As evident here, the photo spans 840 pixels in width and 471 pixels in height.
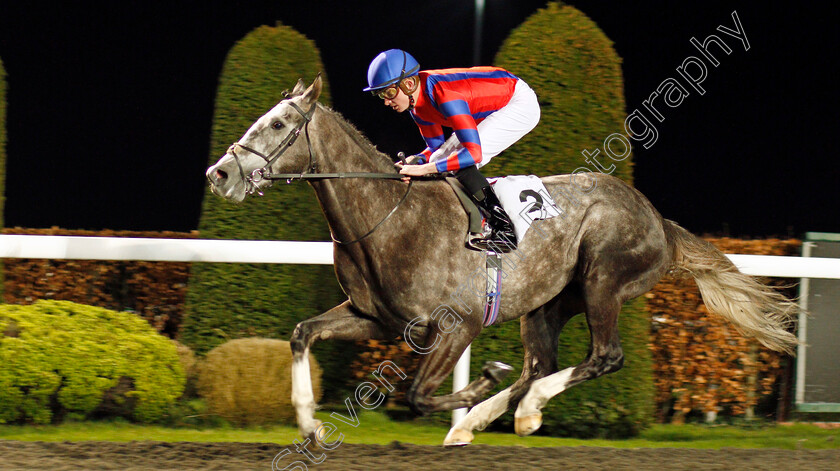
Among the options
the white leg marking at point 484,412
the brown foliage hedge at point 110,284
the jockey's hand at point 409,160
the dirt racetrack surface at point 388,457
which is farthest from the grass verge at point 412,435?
the jockey's hand at point 409,160

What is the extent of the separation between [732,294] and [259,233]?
2.75 meters

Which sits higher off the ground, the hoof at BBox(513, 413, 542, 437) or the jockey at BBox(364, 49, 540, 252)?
the jockey at BBox(364, 49, 540, 252)

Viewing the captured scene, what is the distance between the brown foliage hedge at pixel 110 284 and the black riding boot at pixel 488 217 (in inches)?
109

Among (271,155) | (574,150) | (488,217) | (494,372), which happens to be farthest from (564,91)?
(271,155)

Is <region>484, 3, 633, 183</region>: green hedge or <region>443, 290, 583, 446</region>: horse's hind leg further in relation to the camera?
<region>484, 3, 633, 183</region>: green hedge

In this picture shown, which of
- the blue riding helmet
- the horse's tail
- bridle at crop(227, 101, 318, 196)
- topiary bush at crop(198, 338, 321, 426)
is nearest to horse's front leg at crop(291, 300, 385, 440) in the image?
bridle at crop(227, 101, 318, 196)

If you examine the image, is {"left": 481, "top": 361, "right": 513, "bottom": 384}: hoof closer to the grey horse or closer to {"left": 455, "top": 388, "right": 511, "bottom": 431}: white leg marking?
the grey horse

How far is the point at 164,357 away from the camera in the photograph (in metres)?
4.39

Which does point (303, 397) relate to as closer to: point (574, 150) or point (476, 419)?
point (476, 419)

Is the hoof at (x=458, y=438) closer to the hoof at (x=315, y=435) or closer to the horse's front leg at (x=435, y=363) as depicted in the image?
the horse's front leg at (x=435, y=363)

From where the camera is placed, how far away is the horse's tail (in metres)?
4.22

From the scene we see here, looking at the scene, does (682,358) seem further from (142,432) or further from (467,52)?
(467,52)

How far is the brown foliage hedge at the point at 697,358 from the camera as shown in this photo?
16.5ft

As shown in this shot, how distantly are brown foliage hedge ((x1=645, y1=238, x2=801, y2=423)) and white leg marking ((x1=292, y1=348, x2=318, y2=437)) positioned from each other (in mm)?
2468
